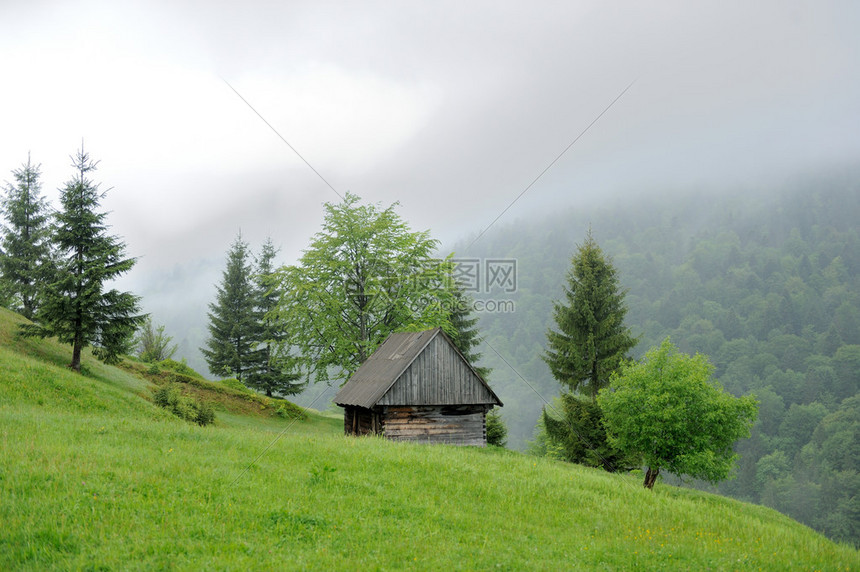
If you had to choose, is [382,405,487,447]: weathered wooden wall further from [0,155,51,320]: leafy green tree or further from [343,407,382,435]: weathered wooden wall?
[0,155,51,320]: leafy green tree

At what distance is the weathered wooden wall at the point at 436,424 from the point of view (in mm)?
24953

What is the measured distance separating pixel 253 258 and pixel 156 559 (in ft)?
173

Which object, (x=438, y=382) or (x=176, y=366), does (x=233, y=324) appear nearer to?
(x=176, y=366)

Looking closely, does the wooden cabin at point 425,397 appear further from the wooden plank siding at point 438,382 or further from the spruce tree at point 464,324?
the spruce tree at point 464,324

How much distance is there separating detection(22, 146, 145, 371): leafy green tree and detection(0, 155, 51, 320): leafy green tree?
14.9 m

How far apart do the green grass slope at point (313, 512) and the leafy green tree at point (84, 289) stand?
10.7 m

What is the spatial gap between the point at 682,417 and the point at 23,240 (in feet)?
151

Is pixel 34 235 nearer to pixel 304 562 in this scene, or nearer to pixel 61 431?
pixel 61 431

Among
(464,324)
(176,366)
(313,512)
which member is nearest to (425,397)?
(313,512)

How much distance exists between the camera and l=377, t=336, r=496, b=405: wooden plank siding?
984 inches

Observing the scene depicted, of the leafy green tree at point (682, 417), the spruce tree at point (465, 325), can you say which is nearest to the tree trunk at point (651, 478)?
the leafy green tree at point (682, 417)

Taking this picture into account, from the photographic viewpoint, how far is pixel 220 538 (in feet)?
29.9

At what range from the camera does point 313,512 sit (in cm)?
1070

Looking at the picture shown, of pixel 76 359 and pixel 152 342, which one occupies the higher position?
pixel 152 342
